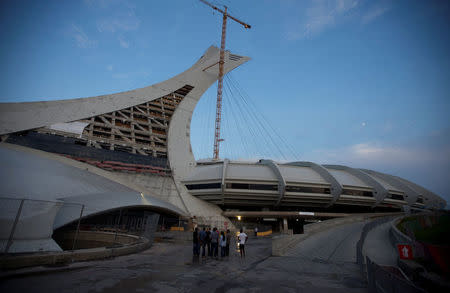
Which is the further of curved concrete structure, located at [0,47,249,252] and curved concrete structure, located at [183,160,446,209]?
curved concrete structure, located at [183,160,446,209]

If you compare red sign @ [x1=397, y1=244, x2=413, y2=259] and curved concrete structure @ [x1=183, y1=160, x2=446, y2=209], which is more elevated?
curved concrete structure @ [x1=183, y1=160, x2=446, y2=209]

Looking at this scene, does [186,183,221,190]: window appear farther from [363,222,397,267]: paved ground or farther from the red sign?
the red sign

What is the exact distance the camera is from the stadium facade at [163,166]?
27.3 metres

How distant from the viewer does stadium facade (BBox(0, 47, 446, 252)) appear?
89.7 ft

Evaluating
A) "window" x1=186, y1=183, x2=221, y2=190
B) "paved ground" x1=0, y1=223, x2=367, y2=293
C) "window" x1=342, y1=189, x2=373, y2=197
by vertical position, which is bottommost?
"paved ground" x1=0, y1=223, x2=367, y2=293

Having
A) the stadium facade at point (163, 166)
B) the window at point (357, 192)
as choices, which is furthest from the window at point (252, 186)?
the window at point (357, 192)

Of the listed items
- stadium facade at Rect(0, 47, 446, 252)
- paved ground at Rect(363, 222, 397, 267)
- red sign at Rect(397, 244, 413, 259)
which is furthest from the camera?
stadium facade at Rect(0, 47, 446, 252)

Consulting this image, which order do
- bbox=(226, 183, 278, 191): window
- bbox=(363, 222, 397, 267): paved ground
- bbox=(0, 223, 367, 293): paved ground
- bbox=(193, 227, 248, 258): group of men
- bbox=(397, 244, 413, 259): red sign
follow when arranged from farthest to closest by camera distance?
bbox=(226, 183, 278, 191): window
bbox=(193, 227, 248, 258): group of men
bbox=(363, 222, 397, 267): paved ground
bbox=(397, 244, 413, 259): red sign
bbox=(0, 223, 367, 293): paved ground

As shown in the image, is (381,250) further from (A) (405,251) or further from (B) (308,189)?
(B) (308,189)

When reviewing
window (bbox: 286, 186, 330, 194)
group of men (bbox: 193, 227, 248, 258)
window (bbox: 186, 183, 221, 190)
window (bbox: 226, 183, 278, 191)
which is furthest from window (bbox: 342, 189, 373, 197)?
group of men (bbox: 193, 227, 248, 258)

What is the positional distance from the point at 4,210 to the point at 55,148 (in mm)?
25699

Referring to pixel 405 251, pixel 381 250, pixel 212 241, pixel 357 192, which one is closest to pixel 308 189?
pixel 357 192

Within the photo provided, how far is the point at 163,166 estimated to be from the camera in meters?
35.7

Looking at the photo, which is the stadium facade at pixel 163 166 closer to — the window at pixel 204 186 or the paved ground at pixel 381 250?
the window at pixel 204 186
